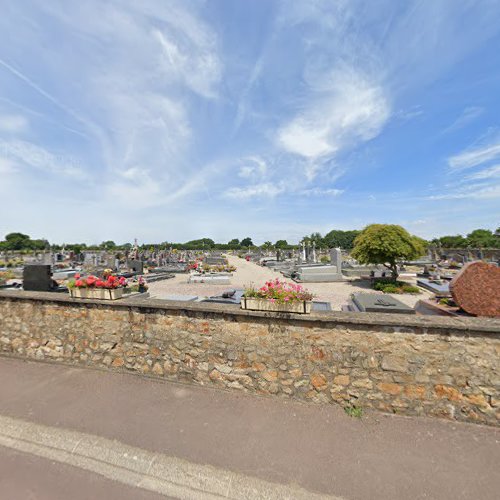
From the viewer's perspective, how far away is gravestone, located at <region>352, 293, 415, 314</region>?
7.44 m

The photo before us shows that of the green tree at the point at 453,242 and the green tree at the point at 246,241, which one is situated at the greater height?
the green tree at the point at 246,241

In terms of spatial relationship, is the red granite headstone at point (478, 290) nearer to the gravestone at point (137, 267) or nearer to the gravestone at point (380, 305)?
the gravestone at point (380, 305)

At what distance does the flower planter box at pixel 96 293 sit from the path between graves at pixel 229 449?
1.73 metres

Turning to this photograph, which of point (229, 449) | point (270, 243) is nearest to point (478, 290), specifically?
point (229, 449)

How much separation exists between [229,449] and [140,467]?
1.05 m

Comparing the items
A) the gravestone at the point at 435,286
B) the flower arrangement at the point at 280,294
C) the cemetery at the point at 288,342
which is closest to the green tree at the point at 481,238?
the gravestone at the point at 435,286

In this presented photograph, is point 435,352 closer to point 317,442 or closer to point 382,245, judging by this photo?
point 317,442

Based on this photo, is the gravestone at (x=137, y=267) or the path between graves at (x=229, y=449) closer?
the path between graves at (x=229, y=449)

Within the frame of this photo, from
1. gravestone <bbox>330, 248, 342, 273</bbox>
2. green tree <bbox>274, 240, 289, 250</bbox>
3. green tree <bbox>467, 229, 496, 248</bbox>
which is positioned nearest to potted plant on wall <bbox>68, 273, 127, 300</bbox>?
gravestone <bbox>330, 248, 342, 273</bbox>

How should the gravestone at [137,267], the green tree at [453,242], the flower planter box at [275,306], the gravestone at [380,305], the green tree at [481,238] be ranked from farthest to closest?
the green tree at [453,242]
the green tree at [481,238]
the gravestone at [137,267]
the gravestone at [380,305]
the flower planter box at [275,306]

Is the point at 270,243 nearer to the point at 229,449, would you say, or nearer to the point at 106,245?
the point at 106,245

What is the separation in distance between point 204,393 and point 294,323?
78.1 inches

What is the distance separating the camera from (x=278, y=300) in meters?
4.20

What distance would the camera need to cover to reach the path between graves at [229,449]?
2.74 meters
